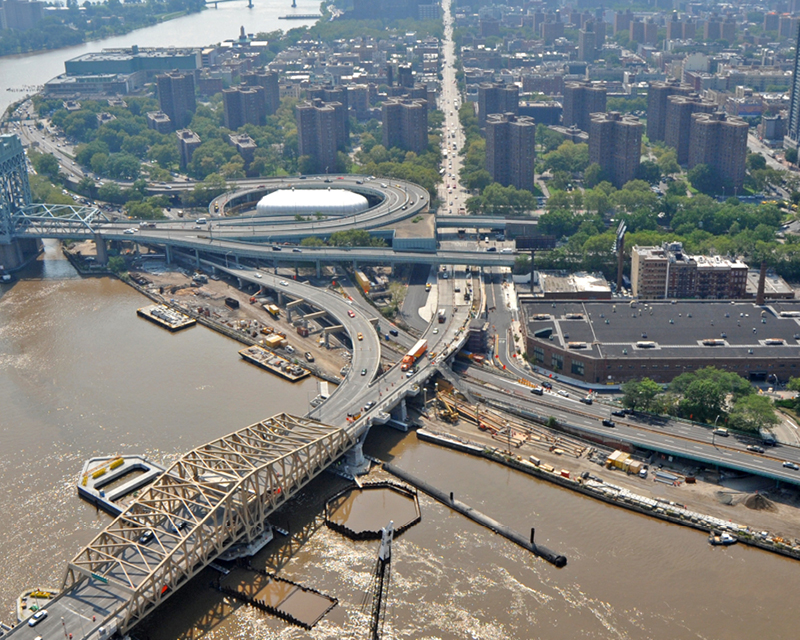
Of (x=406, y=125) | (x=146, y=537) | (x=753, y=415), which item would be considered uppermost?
(x=406, y=125)

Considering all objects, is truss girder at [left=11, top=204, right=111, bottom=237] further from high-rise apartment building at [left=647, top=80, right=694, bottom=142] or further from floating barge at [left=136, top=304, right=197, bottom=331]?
high-rise apartment building at [left=647, top=80, right=694, bottom=142]

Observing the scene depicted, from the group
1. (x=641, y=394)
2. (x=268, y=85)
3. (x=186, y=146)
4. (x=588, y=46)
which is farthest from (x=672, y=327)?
(x=588, y=46)

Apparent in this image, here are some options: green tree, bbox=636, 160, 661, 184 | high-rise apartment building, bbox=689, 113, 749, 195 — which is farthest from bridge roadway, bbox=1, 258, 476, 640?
high-rise apartment building, bbox=689, 113, 749, 195

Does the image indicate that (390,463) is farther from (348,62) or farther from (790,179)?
(348,62)

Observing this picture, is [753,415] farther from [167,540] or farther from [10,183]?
[10,183]

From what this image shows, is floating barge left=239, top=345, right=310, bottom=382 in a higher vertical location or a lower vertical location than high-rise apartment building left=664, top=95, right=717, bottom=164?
lower

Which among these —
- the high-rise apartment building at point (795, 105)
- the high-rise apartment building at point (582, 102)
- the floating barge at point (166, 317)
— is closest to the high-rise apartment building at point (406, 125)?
the high-rise apartment building at point (582, 102)

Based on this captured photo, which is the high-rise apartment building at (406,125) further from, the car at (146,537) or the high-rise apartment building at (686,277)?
the car at (146,537)
